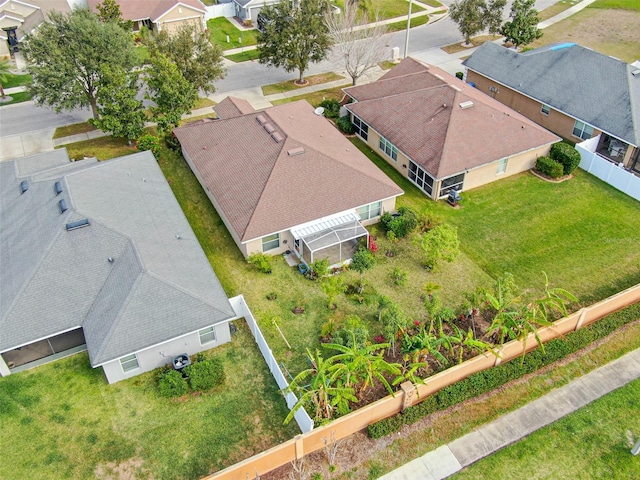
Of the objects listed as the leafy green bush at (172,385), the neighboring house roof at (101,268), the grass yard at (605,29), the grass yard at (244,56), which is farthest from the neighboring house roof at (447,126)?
the grass yard at (605,29)

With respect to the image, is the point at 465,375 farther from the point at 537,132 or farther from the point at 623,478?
the point at 537,132

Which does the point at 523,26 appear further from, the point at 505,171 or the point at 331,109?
the point at 505,171

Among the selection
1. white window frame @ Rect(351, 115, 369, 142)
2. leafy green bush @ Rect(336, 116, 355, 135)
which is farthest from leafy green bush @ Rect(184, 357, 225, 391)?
leafy green bush @ Rect(336, 116, 355, 135)

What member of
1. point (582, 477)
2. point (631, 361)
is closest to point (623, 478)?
point (582, 477)

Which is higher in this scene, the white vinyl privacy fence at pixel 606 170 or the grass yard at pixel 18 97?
the grass yard at pixel 18 97

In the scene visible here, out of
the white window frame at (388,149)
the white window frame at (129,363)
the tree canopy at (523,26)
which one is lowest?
the white window frame at (129,363)

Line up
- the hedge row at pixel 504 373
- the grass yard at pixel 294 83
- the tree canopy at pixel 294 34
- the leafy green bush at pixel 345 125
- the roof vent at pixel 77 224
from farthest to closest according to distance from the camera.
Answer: the grass yard at pixel 294 83
the tree canopy at pixel 294 34
the leafy green bush at pixel 345 125
the roof vent at pixel 77 224
the hedge row at pixel 504 373

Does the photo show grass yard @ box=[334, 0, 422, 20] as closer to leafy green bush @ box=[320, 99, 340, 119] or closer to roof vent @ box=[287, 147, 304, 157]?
leafy green bush @ box=[320, 99, 340, 119]

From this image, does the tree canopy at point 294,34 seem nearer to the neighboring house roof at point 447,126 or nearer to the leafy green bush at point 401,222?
the neighboring house roof at point 447,126
